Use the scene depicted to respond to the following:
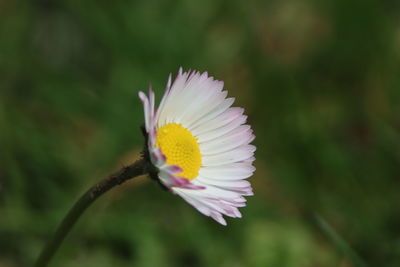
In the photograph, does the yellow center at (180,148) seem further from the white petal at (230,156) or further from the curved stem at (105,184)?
the curved stem at (105,184)

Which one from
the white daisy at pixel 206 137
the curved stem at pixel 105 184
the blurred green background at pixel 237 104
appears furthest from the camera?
the blurred green background at pixel 237 104

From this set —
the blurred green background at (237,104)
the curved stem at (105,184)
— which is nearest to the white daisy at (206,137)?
the curved stem at (105,184)

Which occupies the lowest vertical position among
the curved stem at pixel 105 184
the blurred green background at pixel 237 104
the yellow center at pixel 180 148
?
the curved stem at pixel 105 184

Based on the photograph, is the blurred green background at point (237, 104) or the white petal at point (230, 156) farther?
the blurred green background at point (237, 104)

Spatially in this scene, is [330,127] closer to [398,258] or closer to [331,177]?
[331,177]

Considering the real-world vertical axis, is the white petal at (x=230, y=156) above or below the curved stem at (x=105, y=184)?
above

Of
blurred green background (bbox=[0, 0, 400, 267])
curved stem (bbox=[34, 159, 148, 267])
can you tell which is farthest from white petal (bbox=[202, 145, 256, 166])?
blurred green background (bbox=[0, 0, 400, 267])

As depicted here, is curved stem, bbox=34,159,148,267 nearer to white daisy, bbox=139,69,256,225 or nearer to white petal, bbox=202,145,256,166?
white daisy, bbox=139,69,256,225

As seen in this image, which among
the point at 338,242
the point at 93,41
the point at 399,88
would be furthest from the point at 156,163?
the point at 399,88
